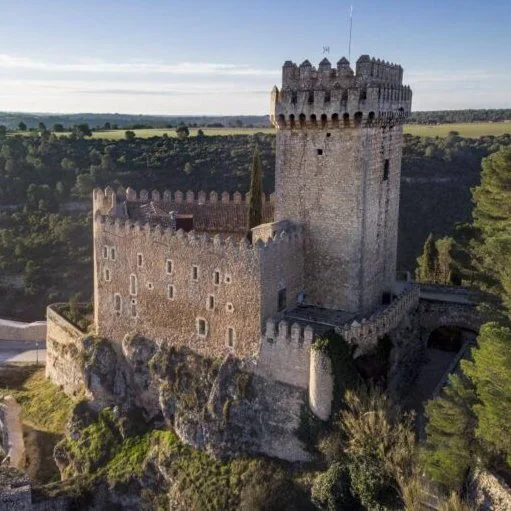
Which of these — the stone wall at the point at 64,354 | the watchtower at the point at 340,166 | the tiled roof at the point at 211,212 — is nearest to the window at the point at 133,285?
the stone wall at the point at 64,354

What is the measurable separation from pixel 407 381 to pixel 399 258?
26.1 m

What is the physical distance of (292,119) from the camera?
27.6m

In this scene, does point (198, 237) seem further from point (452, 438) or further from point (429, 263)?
point (429, 263)

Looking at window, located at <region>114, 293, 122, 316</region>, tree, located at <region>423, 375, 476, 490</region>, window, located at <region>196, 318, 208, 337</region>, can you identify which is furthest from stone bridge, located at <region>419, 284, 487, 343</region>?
window, located at <region>114, 293, 122, 316</region>

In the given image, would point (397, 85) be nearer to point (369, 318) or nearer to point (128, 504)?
point (369, 318)

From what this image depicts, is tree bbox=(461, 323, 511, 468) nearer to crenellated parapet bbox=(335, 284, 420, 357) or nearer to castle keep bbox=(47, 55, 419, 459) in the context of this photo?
crenellated parapet bbox=(335, 284, 420, 357)

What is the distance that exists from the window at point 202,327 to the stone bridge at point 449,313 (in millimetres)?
11783

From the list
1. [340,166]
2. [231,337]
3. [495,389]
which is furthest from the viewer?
[231,337]

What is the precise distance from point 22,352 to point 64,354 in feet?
42.6

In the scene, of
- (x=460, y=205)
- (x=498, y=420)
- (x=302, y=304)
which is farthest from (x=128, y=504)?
(x=460, y=205)

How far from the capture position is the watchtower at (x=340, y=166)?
86.3ft

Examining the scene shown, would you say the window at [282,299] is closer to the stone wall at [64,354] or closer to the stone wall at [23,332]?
the stone wall at [64,354]

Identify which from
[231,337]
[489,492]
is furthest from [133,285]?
[489,492]

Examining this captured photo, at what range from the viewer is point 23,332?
50.1 meters
